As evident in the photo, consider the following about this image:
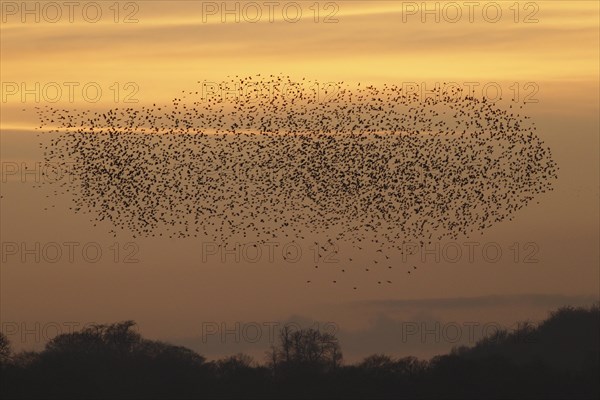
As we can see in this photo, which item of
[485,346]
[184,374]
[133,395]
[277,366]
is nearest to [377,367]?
[277,366]

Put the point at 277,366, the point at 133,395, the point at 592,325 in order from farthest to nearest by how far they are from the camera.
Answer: the point at 592,325
the point at 277,366
the point at 133,395

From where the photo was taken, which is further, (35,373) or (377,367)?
(377,367)

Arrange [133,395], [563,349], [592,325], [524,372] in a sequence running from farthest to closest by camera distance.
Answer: [592,325], [563,349], [524,372], [133,395]

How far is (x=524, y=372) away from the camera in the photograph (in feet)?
292

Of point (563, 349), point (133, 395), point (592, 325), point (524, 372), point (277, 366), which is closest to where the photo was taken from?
point (133, 395)

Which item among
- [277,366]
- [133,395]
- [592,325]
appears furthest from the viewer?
[592,325]

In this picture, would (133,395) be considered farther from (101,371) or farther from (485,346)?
(485,346)

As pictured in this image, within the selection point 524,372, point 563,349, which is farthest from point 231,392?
point 563,349

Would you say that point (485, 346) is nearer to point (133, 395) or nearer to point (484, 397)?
point (484, 397)

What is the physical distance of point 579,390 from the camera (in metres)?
86.5

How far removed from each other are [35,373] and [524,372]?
2983cm

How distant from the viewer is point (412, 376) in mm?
91188

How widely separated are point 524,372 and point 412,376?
7090 mm

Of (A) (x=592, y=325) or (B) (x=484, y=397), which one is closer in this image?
(B) (x=484, y=397)
